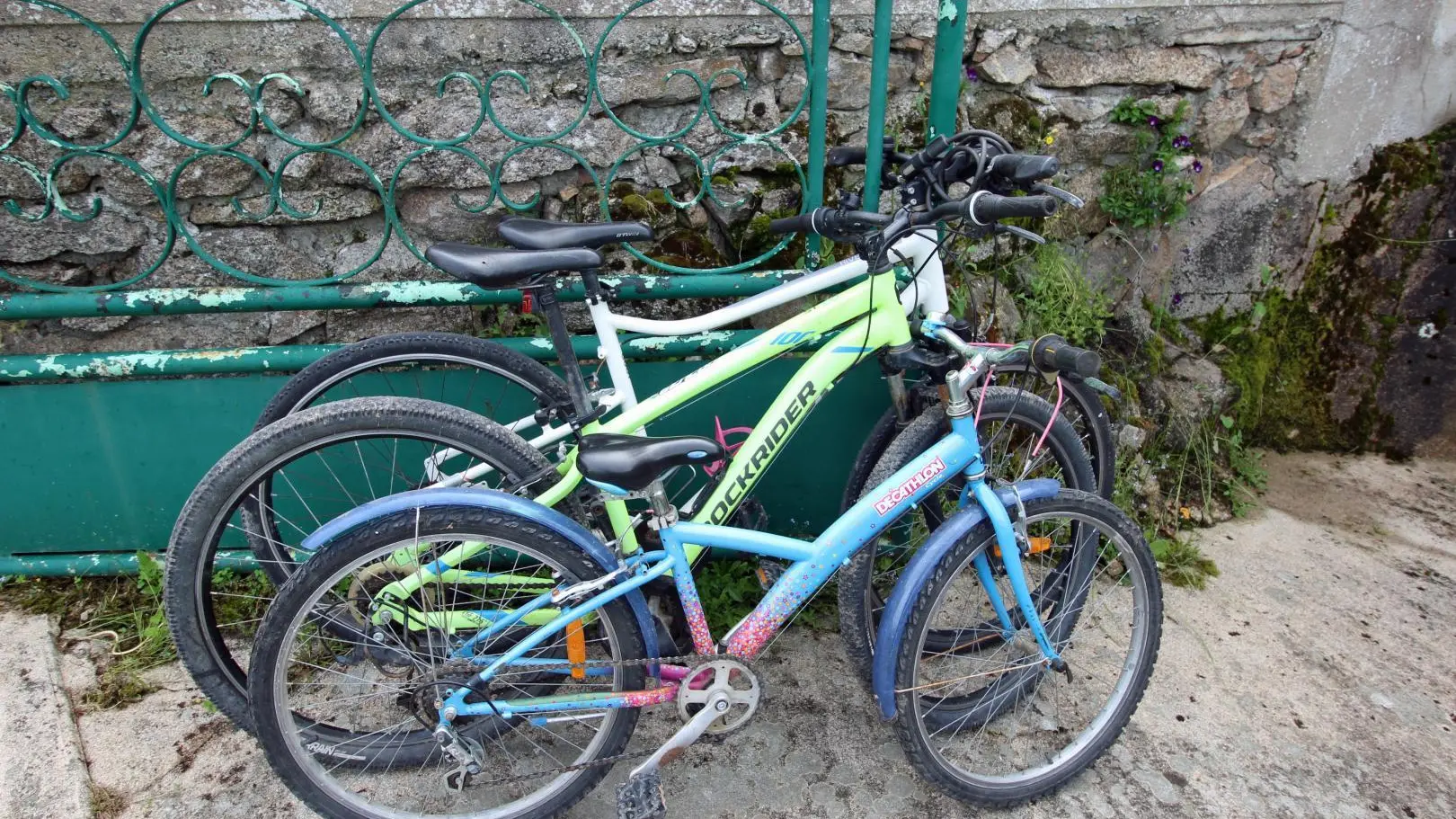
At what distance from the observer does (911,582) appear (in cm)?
192

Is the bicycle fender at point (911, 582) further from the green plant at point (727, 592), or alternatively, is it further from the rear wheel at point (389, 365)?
the rear wheel at point (389, 365)

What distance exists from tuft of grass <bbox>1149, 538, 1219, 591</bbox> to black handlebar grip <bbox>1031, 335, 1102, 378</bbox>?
130 centimetres

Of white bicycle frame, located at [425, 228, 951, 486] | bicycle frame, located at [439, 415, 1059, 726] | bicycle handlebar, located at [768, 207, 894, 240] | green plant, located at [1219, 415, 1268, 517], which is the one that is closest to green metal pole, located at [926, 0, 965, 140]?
white bicycle frame, located at [425, 228, 951, 486]

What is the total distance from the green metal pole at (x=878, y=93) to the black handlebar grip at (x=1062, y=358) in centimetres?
62

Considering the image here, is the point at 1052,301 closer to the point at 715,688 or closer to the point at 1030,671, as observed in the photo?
the point at 1030,671

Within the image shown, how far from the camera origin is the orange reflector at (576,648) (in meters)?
1.95

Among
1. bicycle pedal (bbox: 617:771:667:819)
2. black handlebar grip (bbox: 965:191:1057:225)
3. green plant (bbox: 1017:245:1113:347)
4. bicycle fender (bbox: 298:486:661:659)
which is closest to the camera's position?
black handlebar grip (bbox: 965:191:1057:225)

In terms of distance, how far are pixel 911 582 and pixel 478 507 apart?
97 centimetres

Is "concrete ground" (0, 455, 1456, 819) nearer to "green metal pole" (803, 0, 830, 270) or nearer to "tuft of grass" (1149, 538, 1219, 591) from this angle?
"tuft of grass" (1149, 538, 1219, 591)

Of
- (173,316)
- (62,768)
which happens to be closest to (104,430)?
(173,316)

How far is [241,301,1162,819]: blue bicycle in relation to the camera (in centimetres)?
178

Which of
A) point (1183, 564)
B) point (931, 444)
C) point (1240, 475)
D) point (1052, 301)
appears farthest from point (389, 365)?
point (1240, 475)

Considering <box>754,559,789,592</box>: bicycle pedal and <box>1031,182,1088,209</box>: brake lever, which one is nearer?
<box>1031,182,1088,209</box>: brake lever

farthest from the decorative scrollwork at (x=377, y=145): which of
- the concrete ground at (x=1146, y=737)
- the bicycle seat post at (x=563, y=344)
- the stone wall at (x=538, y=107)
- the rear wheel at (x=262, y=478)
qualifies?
the concrete ground at (x=1146, y=737)
